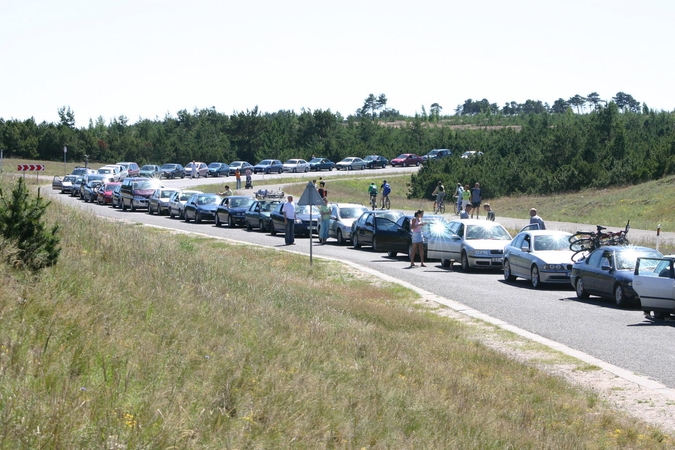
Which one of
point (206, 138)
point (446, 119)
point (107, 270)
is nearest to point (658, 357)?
point (107, 270)

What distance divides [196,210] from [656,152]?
3717 cm

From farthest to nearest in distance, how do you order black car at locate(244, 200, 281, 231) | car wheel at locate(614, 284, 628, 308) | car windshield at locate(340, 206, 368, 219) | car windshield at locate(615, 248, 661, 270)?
1. black car at locate(244, 200, 281, 231)
2. car windshield at locate(340, 206, 368, 219)
3. car windshield at locate(615, 248, 661, 270)
4. car wheel at locate(614, 284, 628, 308)

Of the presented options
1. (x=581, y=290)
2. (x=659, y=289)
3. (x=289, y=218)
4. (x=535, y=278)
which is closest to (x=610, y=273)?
(x=581, y=290)

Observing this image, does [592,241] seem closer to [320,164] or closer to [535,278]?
[535,278]

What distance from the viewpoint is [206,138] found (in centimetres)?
11338

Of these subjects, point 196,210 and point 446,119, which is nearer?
point 196,210

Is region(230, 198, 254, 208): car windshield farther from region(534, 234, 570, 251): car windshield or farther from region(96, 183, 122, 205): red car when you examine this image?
region(534, 234, 570, 251): car windshield

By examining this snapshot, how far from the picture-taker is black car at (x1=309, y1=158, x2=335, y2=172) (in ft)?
319

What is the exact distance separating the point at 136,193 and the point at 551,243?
115 feet

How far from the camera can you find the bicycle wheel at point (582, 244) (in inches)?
948

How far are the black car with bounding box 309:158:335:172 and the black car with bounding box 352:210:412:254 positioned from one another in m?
62.4

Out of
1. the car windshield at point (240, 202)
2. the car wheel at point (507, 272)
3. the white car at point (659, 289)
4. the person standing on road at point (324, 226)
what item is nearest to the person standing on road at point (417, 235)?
the car wheel at point (507, 272)

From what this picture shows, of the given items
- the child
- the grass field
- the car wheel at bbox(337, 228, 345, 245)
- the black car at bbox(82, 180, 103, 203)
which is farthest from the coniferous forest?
the grass field

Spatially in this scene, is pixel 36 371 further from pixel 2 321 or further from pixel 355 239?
pixel 355 239
